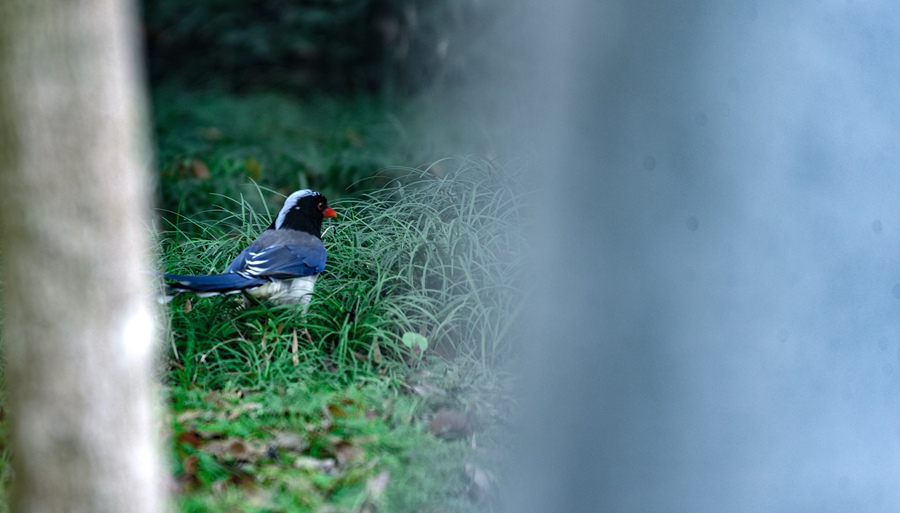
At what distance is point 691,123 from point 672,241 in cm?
22

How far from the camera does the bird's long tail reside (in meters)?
3.01

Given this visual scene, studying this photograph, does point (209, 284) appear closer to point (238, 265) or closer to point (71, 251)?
point (238, 265)

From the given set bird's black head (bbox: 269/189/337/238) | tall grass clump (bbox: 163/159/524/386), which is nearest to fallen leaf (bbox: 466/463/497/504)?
tall grass clump (bbox: 163/159/524/386)

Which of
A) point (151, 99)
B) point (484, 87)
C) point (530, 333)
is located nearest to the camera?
point (530, 333)

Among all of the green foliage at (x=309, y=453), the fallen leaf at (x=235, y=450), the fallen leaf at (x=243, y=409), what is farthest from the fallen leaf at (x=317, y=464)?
the fallen leaf at (x=243, y=409)

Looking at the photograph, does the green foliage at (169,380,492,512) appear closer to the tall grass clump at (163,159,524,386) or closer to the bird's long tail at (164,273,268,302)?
the tall grass clump at (163,159,524,386)

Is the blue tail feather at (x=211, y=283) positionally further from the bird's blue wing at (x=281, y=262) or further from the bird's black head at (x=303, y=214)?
the bird's black head at (x=303, y=214)

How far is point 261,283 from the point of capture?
314 centimetres

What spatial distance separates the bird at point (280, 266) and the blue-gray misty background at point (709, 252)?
1547mm

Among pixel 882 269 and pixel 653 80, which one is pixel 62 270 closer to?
pixel 653 80

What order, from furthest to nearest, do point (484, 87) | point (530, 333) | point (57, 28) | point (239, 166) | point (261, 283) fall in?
point (239, 166) < point (261, 283) < point (484, 87) < point (530, 333) < point (57, 28)

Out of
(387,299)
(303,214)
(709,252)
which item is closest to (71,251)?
(709,252)

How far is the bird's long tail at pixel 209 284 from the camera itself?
3.01 m

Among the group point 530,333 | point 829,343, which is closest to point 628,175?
point 530,333
